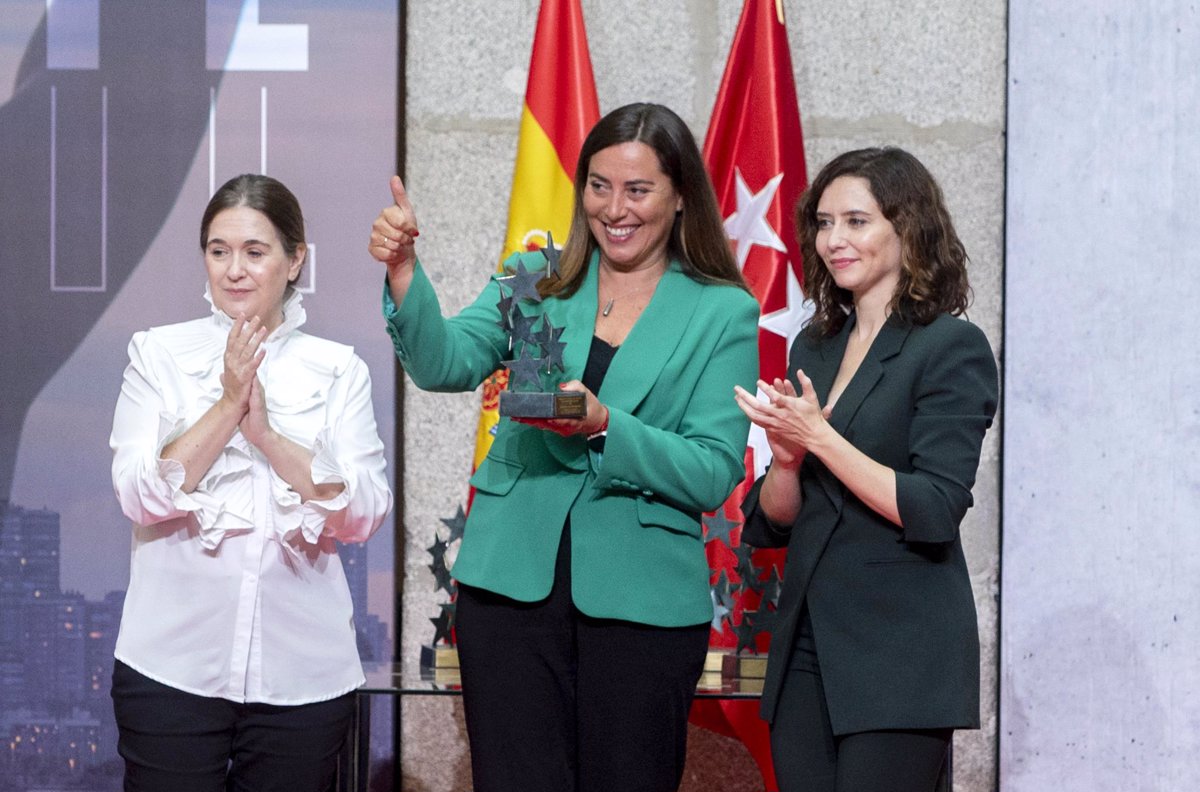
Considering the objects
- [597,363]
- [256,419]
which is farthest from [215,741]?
[597,363]

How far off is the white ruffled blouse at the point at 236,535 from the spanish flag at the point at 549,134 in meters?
0.97

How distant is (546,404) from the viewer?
2.07 metres

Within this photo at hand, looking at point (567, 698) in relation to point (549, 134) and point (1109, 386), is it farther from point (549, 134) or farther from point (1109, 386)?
point (1109, 386)

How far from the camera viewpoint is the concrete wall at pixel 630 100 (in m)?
3.75

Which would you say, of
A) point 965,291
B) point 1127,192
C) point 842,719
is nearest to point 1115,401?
point 1127,192

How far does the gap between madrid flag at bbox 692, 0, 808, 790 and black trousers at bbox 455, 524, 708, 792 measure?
1172 millimetres

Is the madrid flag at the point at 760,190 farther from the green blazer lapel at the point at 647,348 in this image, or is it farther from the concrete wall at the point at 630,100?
the green blazer lapel at the point at 647,348

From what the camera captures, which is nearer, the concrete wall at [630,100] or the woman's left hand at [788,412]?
the woman's left hand at [788,412]

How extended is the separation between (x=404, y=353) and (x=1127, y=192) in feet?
7.68

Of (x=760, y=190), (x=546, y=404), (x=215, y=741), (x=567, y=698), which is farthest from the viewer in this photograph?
(x=760, y=190)

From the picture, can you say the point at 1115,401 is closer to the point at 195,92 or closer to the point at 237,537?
the point at 237,537

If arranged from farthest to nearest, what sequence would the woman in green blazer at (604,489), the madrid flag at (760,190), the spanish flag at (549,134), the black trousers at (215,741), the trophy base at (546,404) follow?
the spanish flag at (549,134)
the madrid flag at (760,190)
the black trousers at (215,741)
the woman in green blazer at (604,489)
the trophy base at (546,404)

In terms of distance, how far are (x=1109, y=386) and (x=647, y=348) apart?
1919 mm

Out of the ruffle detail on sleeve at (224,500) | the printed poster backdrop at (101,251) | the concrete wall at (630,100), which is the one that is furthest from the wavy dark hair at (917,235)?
the printed poster backdrop at (101,251)
